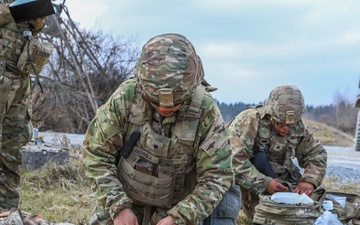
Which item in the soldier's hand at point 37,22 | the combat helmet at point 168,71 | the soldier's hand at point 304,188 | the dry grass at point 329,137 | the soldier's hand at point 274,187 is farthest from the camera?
the dry grass at point 329,137

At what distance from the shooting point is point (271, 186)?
4176 millimetres

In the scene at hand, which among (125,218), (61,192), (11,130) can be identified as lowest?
(61,192)

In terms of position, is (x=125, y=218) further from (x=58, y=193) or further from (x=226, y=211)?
(x=58, y=193)

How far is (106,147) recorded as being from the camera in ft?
9.06

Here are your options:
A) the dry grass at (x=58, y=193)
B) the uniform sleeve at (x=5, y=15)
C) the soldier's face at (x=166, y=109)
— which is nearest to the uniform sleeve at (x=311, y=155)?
the dry grass at (x=58, y=193)

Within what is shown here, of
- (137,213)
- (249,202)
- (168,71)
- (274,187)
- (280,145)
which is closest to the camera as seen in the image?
(168,71)

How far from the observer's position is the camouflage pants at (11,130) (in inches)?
149

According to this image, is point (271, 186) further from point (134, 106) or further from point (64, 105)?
point (64, 105)

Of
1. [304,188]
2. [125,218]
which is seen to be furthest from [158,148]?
[304,188]

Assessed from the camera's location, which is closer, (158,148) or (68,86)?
(158,148)

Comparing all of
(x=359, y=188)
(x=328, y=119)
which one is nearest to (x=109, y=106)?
(x=359, y=188)

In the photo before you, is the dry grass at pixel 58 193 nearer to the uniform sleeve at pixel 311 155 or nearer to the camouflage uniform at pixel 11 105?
the camouflage uniform at pixel 11 105

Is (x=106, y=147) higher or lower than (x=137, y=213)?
higher

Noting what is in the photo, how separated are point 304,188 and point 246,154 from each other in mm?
543
